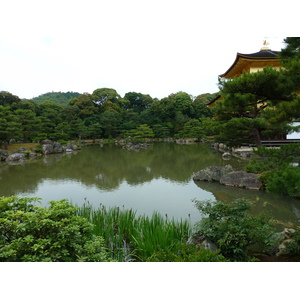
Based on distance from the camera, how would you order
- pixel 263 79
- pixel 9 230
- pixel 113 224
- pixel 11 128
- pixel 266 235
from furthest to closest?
pixel 11 128, pixel 113 224, pixel 263 79, pixel 266 235, pixel 9 230

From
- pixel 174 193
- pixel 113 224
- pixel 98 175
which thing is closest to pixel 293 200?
pixel 174 193

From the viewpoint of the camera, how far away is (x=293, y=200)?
6031 millimetres

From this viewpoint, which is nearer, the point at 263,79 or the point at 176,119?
the point at 263,79

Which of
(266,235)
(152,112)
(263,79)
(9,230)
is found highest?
(152,112)

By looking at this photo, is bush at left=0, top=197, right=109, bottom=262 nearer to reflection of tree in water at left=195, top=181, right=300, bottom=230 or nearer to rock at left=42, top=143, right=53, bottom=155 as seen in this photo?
reflection of tree in water at left=195, top=181, right=300, bottom=230

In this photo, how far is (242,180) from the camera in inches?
299

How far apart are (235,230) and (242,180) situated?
5161 millimetres

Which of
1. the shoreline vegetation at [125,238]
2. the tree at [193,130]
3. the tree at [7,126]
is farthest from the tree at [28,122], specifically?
the shoreline vegetation at [125,238]

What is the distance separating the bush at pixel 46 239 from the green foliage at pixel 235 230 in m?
1.36

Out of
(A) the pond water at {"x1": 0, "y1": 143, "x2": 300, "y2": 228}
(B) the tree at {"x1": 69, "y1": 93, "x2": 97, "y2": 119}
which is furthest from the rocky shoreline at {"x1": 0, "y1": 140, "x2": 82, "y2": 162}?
(B) the tree at {"x1": 69, "y1": 93, "x2": 97, "y2": 119}

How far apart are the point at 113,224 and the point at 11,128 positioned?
15299 millimetres

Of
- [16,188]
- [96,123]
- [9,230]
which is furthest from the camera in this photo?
[96,123]

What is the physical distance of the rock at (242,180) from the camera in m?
7.30

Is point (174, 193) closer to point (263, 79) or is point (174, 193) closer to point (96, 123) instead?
point (263, 79)
